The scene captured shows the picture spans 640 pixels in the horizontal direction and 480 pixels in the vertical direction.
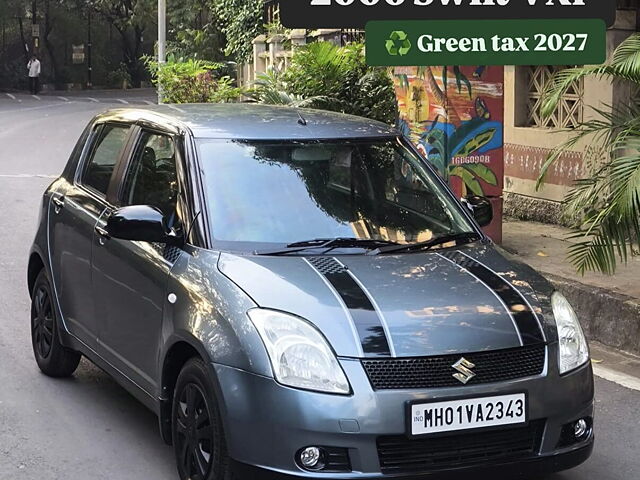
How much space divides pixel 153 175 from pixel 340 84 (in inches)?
299

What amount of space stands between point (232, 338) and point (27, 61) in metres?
46.0

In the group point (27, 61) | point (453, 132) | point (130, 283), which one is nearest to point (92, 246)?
point (130, 283)

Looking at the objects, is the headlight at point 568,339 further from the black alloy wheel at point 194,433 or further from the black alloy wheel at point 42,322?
the black alloy wheel at point 42,322

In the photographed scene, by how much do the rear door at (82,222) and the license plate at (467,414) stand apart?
2365 millimetres

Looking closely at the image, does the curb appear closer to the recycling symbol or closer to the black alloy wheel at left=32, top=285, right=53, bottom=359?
the recycling symbol

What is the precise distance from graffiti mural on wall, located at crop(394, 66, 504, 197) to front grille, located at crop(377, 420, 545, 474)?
18.7 feet

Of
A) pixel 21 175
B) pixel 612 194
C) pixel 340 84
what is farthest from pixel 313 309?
pixel 21 175

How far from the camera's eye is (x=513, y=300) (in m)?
4.60

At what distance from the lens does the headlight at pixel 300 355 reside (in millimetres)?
4168

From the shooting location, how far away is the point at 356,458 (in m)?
4.15

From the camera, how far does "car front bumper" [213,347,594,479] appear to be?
412 cm

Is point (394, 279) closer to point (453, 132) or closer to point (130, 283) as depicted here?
point (130, 283)

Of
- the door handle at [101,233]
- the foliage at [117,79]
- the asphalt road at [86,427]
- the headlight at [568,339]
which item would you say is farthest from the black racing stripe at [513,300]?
the foliage at [117,79]
